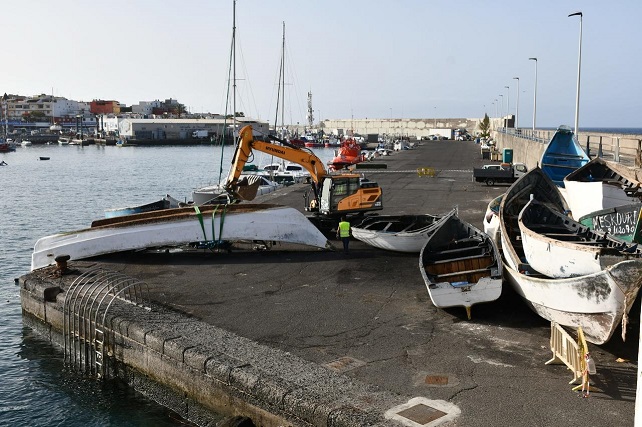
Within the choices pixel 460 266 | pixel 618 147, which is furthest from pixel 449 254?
pixel 618 147

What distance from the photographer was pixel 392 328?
13.1 meters

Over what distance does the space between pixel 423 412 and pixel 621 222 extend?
10.8 meters

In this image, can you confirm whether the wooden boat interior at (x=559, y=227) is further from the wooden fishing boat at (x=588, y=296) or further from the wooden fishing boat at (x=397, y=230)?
the wooden fishing boat at (x=588, y=296)

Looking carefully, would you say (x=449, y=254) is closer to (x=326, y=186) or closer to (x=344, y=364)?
(x=344, y=364)

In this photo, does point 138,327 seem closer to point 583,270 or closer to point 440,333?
point 440,333

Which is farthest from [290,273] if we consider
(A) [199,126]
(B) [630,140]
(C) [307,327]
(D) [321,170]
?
(A) [199,126]

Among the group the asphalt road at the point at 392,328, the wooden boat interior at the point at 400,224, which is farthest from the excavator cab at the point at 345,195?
the asphalt road at the point at 392,328

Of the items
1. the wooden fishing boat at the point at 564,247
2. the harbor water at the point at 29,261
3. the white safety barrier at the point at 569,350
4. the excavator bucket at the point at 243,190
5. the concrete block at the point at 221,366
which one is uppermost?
the excavator bucket at the point at 243,190

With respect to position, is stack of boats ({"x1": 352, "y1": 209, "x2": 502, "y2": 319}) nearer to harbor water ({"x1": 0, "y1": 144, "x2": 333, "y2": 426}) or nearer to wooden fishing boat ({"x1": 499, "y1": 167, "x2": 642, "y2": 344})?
wooden fishing boat ({"x1": 499, "y1": 167, "x2": 642, "y2": 344})

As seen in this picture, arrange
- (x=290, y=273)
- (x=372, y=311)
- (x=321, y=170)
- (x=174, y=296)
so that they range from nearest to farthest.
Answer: (x=372, y=311) < (x=174, y=296) < (x=290, y=273) < (x=321, y=170)

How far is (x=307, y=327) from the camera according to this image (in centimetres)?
1317

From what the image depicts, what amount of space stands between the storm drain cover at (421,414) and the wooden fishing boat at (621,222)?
30.4 feet

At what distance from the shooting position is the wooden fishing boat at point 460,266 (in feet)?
43.5

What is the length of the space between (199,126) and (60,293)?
15944 cm
